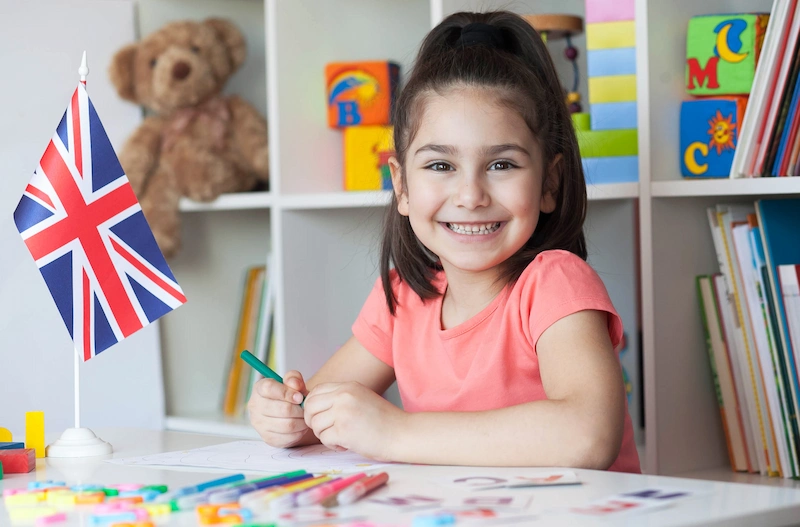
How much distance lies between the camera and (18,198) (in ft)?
5.79

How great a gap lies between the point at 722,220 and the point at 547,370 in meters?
0.54

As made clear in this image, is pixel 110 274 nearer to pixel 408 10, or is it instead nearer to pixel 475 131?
pixel 475 131

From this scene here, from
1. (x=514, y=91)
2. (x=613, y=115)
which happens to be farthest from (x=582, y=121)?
(x=514, y=91)

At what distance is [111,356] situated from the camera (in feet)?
6.11

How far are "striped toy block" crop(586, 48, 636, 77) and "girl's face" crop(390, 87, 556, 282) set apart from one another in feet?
1.27

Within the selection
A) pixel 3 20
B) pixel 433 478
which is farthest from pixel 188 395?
pixel 433 478

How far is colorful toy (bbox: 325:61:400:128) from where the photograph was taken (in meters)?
1.70

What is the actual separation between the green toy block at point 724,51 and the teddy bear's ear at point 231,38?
0.92m

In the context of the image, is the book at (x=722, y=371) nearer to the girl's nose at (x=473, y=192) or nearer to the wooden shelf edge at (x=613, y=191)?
the wooden shelf edge at (x=613, y=191)

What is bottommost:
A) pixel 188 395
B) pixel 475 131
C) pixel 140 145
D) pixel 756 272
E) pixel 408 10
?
pixel 188 395

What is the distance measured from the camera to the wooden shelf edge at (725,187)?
1212 mm

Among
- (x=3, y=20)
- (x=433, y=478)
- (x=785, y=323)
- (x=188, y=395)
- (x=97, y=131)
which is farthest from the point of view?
(x=188, y=395)

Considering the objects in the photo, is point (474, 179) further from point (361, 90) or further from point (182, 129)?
point (182, 129)

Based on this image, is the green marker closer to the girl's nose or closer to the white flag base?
the white flag base
